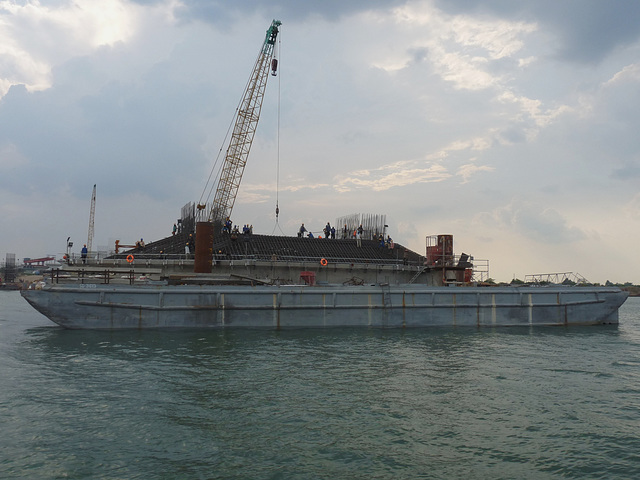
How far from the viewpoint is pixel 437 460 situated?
10.1m

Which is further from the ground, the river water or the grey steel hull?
the grey steel hull

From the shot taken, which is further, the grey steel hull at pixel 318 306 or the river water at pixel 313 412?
the grey steel hull at pixel 318 306

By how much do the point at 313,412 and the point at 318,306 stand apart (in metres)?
18.4

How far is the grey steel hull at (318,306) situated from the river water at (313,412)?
5.13 metres

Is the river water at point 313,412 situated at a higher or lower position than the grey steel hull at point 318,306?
lower

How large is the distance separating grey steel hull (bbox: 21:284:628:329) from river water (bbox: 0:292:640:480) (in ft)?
16.8

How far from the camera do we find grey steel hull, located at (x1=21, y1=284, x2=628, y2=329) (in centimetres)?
2878

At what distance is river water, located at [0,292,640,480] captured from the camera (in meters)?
9.77

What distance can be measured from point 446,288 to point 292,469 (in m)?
26.7

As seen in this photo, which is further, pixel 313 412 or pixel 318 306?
pixel 318 306

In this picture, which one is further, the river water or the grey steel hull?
the grey steel hull

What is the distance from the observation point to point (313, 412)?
13.0m

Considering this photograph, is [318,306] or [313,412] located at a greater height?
[318,306]

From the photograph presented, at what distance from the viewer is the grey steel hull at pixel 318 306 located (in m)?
28.8
